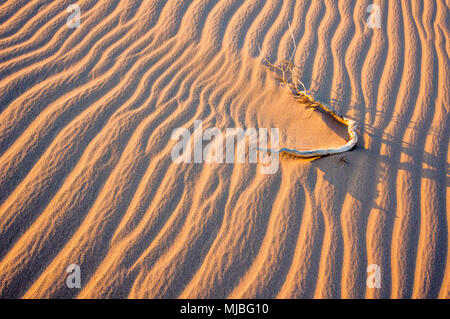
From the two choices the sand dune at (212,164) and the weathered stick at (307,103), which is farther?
the weathered stick at (307,103)

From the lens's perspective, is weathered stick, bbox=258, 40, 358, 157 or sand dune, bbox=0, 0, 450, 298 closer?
sand dune, bbox=0, 0, 450, 298

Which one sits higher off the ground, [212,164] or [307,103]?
[307,103]

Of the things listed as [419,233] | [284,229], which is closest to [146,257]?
[284,229]

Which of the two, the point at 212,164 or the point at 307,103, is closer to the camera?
the point at 212,164

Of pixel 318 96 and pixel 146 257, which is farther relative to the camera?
pixel 318 96

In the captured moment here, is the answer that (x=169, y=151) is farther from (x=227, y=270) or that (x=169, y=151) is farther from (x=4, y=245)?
(x=4, y=245)

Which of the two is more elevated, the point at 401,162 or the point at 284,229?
the point at 401,162

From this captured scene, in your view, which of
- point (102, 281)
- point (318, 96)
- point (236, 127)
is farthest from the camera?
point (318, 96)

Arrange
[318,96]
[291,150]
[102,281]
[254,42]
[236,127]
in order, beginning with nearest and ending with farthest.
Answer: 1. [102,281]
2. [291,150]
3. [236,127]
4. [318,96]
5. [254,42]
